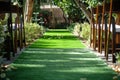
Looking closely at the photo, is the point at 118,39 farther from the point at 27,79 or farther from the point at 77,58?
the point at 27,79

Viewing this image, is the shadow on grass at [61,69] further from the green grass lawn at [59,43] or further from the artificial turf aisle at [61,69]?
the green grass lawn at [59,43]

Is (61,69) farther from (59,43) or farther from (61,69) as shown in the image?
(59,43)

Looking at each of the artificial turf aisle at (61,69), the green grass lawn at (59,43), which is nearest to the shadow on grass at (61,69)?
the artificial turf aisle at (61,69)

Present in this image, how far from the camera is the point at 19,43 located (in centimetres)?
1499

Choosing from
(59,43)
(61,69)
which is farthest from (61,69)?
(59,43)

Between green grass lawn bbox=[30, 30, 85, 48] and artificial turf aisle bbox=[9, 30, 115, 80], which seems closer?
artificial turf aisle bbox=[9, 30, 115, 80]

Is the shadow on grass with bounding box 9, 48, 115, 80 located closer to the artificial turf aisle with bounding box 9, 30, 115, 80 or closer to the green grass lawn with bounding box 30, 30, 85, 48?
the artificial turf aisle with bounding box 9, 30, 115, 80

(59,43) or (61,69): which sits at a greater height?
(61,69)

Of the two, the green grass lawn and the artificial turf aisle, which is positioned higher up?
the artificial turf aisle

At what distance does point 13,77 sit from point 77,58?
13.3 feet

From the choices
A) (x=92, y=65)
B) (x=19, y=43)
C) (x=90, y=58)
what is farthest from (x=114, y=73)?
(x=19, y=43)

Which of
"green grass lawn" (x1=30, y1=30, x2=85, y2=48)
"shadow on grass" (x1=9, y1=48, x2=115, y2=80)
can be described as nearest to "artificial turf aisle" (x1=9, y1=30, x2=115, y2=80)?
"shadow on grass" (x1=9, y1=48, x2=115, y2=80)

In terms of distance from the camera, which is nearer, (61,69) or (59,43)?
(61,69)

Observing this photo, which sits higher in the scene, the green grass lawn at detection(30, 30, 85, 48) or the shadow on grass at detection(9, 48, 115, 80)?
the shadow on grass at detection(9, 48, 115, 80)
